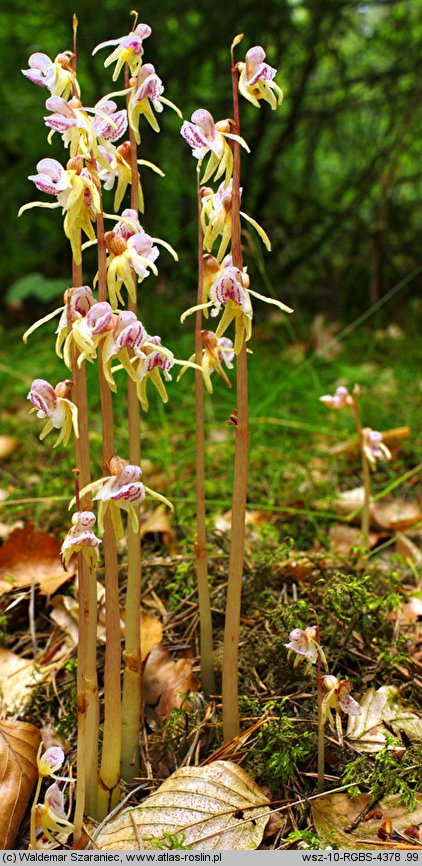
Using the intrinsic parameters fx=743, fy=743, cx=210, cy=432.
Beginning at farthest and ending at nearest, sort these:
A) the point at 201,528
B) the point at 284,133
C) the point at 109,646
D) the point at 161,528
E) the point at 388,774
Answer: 1. the point at 284,133
2. the point at 161,528
3. the point at 201,528
4. the point at 388,774
5. the point at 109,646

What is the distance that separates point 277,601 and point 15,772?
2.83ft

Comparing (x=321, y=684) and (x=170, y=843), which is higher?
(x=321, y=684)

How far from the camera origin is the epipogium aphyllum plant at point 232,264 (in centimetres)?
142

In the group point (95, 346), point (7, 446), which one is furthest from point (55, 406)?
point (7, 446)

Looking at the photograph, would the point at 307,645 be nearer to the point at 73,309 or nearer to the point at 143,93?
the point at 73,309

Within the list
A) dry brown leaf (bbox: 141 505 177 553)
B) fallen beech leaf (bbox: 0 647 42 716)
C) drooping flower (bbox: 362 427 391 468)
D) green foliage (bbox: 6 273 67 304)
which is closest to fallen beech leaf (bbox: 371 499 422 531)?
drooping flower (bbox: 362 427 391 468)

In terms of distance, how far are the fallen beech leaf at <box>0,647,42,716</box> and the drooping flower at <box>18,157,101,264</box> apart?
1286mm

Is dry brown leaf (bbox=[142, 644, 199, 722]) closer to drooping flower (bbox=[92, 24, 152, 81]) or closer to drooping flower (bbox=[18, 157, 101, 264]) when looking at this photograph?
drooping flower (bbox=[18, 157, 101, 264])

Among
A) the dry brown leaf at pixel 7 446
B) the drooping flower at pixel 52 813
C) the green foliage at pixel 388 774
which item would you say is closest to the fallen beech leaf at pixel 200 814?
the drooping flower at pixel 52 813

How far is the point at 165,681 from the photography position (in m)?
2.02

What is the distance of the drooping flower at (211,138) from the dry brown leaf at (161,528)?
147 cm

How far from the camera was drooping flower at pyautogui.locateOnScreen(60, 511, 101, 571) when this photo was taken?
1365mm

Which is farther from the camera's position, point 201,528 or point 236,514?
point 201,528

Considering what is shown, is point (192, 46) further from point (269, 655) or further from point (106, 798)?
point (106, 798)
